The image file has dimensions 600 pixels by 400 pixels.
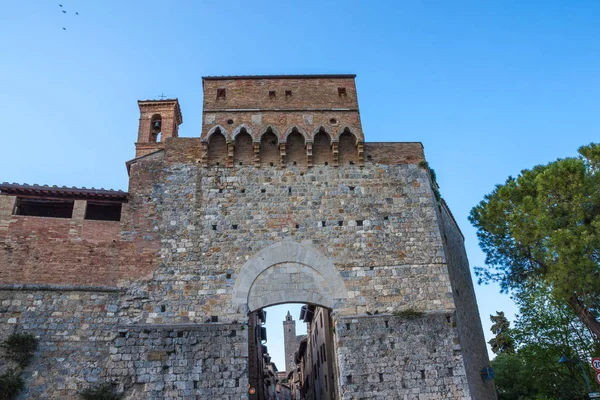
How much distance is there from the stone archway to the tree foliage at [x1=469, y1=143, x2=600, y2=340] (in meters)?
6.00

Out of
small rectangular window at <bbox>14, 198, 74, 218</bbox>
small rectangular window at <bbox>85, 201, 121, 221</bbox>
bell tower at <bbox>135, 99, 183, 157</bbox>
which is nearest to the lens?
small rectangular window at <bbox>14, 198, 74, 218</bbox>

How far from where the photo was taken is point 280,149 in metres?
13.9

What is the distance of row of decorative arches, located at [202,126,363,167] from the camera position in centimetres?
1383

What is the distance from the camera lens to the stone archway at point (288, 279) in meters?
12.0

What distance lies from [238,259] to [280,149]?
3731 mm

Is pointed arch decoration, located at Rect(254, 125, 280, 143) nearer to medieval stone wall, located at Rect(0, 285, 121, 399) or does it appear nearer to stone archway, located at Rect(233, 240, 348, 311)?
stone archway, located at Rect(233, 240, 348, 311)

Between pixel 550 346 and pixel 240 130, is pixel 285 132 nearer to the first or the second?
pixel 240 130

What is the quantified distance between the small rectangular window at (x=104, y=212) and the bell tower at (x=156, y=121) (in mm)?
7861

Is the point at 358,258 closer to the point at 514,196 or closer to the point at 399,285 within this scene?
the point at 399,285

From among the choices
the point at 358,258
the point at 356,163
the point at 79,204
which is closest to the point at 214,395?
the point at 358,258

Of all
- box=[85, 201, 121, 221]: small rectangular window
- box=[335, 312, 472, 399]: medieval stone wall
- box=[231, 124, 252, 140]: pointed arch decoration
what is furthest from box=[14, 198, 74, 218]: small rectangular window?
box=[335, 312, 472, 399]: medieval stone wall

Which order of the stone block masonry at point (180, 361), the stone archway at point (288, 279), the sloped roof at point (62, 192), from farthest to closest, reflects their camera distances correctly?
the sloped roof at point (62, 192) → the stone archway at point (288, 279) → the stone block masonry at point (180, 361)

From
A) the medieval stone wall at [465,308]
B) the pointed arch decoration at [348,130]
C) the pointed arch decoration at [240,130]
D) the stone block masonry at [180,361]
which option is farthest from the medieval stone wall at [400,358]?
the pointed arch decoration at [240,130]

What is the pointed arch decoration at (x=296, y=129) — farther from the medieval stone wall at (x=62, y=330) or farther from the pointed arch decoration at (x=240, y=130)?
the medieval stone wall at (x=62, y=330)
